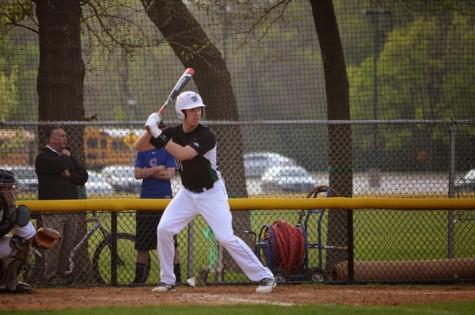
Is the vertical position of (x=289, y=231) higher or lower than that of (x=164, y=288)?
higher

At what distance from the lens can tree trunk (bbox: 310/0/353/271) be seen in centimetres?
1235

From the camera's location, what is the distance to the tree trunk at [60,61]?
11.3 m

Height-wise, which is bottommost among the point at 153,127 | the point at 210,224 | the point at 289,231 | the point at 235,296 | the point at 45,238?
the point at 235,296

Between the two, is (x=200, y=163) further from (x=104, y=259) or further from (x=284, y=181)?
(x=284, y=181)

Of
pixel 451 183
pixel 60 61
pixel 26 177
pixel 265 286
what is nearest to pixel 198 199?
pixel 265 286

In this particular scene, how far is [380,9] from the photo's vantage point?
48.8 feet

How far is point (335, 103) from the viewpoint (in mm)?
12992

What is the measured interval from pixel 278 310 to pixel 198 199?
1.65 meters

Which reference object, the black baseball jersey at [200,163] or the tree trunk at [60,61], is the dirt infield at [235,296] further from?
the tree trunk at [60,61]

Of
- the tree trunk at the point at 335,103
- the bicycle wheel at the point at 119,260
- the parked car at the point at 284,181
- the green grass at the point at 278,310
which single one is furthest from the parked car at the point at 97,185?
the green grass at the point at 278,310

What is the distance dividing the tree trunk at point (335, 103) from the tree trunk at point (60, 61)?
3.59 meters

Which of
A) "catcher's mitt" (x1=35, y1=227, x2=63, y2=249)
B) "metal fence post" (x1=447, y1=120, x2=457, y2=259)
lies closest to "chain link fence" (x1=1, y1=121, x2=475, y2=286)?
"metal fence post" (x1=447, y1=120, x2=457, y2=259)

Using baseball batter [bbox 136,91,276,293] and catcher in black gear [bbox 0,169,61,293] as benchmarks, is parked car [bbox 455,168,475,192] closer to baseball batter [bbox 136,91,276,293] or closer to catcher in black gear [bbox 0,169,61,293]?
baseball batter [bbox 136,91,276,293]

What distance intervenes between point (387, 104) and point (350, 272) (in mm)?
10191
